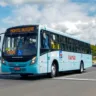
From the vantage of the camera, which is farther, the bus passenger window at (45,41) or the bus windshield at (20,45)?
the bus passenger window at (45,41)

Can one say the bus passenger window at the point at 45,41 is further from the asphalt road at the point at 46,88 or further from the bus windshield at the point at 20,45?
the asphalt road at the point at 46,88

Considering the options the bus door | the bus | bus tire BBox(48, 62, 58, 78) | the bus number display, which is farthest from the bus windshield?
bus tire BBox(48, 62, 58, 78)

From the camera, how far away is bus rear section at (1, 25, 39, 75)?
55.7 feet

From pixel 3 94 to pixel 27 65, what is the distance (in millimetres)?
6023

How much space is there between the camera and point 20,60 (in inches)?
675

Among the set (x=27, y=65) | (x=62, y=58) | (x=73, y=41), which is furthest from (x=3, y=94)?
(x=73, y=41)

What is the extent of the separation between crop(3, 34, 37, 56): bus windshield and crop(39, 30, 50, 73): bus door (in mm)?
488

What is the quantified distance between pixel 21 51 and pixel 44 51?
129cm

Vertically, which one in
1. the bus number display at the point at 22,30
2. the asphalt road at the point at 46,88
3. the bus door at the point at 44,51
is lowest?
the asphalt road at the point at 46,88

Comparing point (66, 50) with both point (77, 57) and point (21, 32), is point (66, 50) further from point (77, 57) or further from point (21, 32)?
point (21, 32)

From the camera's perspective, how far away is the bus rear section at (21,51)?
17.0 metres

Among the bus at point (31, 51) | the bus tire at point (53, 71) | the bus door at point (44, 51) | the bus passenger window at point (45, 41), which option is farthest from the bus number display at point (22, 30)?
the bus tire at point (53, 71)

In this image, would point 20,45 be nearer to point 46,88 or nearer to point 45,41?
point 45,41

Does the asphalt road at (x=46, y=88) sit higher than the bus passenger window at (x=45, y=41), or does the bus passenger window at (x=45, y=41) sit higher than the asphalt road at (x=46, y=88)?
the bus passenger window at (x=45, y=41)
